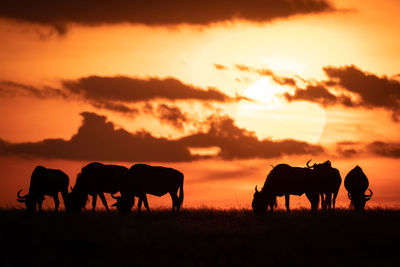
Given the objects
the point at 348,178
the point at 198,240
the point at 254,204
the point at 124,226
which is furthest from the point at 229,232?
the point at 348,178

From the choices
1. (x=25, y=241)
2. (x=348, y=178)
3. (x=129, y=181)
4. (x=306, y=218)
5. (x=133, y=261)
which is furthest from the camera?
(x=348, y=178)

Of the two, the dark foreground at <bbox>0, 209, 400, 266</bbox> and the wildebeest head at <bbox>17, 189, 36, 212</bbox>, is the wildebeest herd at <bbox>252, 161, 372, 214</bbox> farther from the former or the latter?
the wildebeest head at <bbox>17, 189, 36, 212</bbox>

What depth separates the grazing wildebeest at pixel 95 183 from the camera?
29172mm

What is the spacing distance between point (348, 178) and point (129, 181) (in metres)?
13.5

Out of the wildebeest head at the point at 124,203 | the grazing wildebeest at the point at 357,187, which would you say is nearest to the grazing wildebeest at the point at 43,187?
the wildebeest head at the point at 124,203

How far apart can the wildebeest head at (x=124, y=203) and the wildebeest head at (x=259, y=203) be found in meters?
6.07

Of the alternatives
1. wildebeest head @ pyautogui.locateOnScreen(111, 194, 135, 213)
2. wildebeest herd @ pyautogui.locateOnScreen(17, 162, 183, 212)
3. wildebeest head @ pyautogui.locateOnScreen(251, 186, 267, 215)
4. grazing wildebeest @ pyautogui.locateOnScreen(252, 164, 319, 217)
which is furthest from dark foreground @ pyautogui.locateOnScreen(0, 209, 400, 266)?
wildebeest herd @ pyautogui.locateOnScreen(17, 162, 183, 212)

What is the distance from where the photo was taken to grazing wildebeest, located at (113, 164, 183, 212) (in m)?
29.5

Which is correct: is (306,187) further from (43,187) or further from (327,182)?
(43,187)

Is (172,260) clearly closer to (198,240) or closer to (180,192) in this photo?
(198,240)

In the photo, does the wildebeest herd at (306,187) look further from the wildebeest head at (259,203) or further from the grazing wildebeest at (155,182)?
the grazing wildebeest at (155,182)

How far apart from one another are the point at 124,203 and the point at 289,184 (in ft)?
27.8

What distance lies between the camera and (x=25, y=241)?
62.3 ft

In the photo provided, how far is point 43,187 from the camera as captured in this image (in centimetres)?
3003
